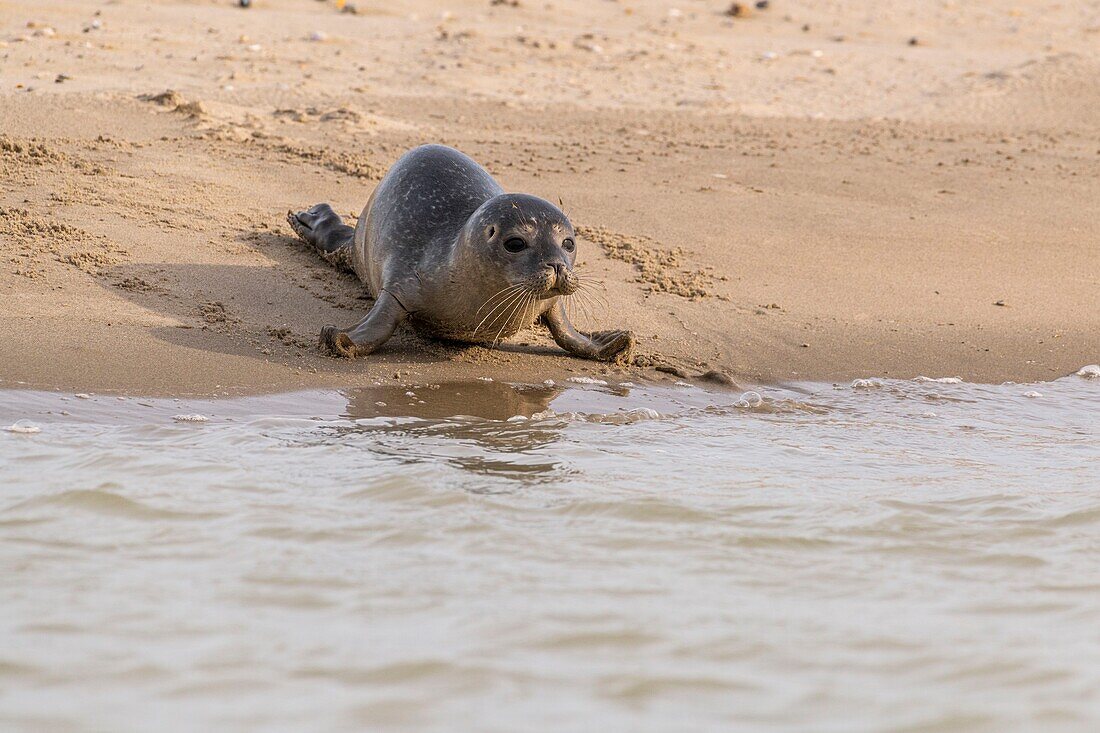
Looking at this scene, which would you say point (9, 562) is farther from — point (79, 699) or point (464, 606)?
point (464, 606)

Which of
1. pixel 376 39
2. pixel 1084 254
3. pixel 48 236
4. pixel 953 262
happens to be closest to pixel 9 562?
pixel 48 236

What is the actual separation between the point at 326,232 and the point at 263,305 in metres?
0.83

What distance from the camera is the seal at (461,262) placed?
539 centimetres

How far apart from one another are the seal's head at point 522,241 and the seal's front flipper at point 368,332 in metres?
0.43

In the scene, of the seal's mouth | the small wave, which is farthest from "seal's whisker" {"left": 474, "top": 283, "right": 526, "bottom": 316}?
the small wave

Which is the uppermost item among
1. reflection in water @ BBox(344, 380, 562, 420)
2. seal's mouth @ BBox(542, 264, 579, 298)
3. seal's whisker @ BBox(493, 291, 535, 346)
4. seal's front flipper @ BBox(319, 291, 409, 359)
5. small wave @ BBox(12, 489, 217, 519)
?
seal's mouth @ BBox(542, 264, 579, 298)

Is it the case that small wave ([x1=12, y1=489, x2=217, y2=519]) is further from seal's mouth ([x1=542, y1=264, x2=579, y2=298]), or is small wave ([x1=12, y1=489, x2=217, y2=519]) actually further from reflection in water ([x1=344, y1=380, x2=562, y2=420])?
seal's mouth ([x1=542, y1=264, x2=579, y2=298])

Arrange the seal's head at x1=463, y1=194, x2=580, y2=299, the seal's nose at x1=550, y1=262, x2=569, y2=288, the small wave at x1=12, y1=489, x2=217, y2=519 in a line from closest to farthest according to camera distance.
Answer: the small wave at x1=12, y1=489, x2=217, y2=519 → the seal's nose at x1=550, y1=262, x2=569, y2=288 → the seal's head at x1=463, y1=194, x2=580, y2=299

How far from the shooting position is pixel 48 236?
6.32m

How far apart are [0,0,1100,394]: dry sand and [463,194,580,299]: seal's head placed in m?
0.44

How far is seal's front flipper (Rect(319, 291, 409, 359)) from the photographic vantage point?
546 cm

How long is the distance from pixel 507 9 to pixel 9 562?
10.1m

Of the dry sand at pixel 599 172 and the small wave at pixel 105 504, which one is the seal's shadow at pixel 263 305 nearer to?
the dry sand at pixel 599 172

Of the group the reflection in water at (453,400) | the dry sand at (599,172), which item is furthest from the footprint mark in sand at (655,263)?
the reflection in water at (453,400)
